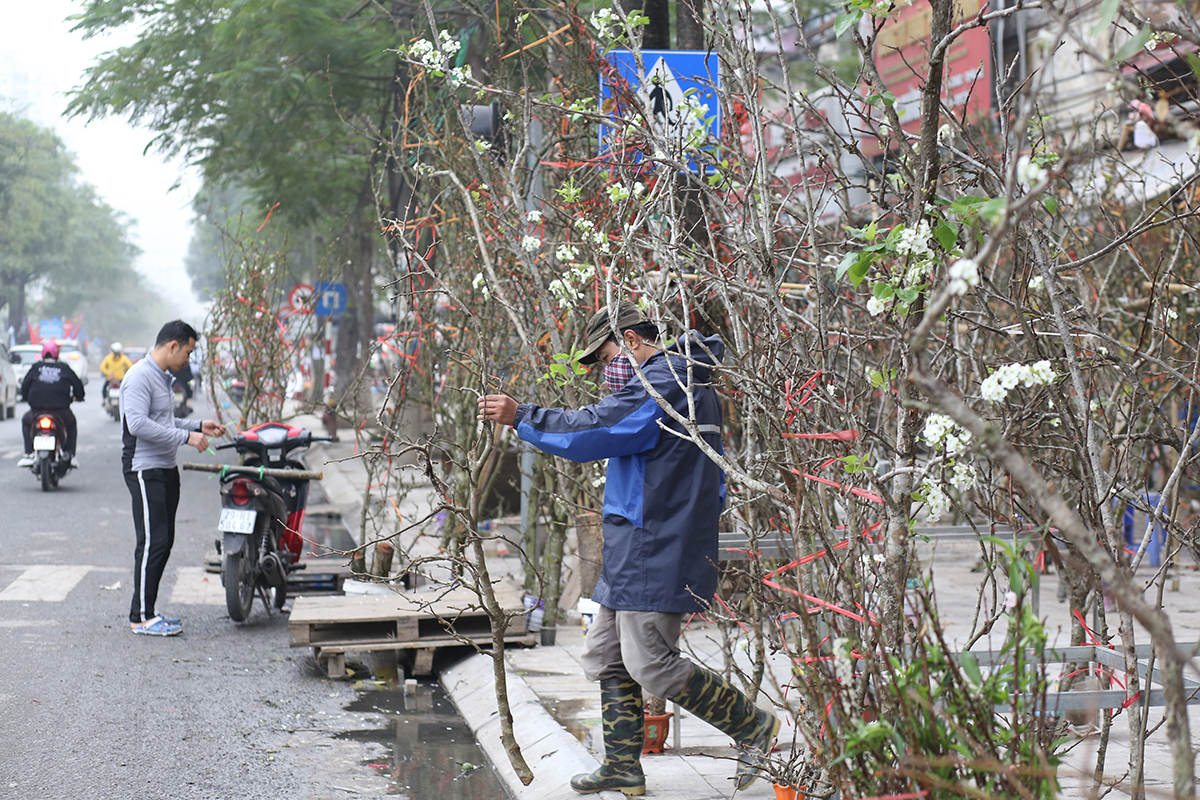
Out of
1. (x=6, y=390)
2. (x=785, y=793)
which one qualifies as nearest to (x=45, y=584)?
(x=785, y=793)

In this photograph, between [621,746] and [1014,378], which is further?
Result: [621,746]

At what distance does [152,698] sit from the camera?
5.89 m

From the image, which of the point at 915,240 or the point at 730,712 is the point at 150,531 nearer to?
the point at 730,712

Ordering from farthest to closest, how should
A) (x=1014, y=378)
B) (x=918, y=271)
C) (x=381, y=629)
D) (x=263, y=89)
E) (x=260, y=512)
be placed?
(x=263, y=89) → (x=260, y=512) → (x=381, y=629) → (x=918, y=271) → (x=1014, y=378)

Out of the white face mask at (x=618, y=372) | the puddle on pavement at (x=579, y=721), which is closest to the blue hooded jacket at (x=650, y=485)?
the white face mask at (x=618, y=372)

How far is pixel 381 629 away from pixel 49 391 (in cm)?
1002

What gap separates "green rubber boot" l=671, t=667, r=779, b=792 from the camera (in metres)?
4.16

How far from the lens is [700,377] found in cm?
438

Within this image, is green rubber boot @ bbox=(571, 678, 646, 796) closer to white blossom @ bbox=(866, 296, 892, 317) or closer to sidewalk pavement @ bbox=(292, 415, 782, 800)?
sidewalk pavement @ bbox=(292, 415, 782, 800)

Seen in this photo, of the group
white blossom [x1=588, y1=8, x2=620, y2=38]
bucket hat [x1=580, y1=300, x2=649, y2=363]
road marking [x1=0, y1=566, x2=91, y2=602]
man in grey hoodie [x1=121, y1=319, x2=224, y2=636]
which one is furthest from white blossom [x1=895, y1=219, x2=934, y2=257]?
road marking [x1=0, y1=566, x2=91, y2=602]

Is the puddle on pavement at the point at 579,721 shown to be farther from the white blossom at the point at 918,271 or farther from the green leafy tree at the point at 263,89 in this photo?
the green leafy tree at the point at 263,89

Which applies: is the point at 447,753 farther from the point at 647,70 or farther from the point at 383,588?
the point at 647,70

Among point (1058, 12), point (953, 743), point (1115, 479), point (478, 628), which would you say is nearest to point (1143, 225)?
point (1115, 479)

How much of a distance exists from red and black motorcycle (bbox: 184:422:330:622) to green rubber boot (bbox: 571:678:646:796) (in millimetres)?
3439
